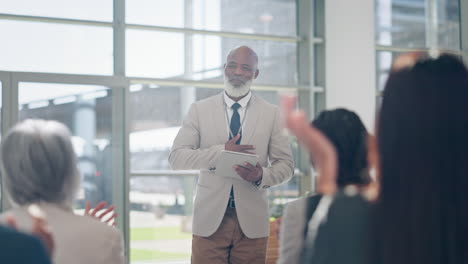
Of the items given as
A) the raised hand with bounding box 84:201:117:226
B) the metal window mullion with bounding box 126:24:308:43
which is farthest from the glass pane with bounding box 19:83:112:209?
the raised hand with bounding box 84:201:117:226

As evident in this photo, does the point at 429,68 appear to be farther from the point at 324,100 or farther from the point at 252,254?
the point at 324,100

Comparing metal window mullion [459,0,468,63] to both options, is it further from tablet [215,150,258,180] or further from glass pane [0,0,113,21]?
tablet [215,150,258,180]

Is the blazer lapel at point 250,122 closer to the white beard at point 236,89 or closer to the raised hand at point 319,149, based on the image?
the white beard at point 236,89

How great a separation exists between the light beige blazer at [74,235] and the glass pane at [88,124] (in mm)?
4624

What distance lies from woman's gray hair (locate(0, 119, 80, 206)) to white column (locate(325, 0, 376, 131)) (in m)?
6.18

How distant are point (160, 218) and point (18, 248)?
5.86 metres

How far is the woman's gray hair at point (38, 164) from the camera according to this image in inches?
75.0

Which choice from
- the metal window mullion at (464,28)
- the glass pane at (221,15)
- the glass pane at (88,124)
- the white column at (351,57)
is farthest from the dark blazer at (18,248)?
the metal window mullion at (464,28)

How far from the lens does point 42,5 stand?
669 centimetres

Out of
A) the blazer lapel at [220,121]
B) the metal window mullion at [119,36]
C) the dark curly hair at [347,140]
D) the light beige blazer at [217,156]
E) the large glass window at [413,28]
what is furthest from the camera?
the large glass window at [413,28]

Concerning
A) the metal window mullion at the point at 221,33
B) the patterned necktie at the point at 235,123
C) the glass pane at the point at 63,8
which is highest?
the glass pane at the point at 63,8

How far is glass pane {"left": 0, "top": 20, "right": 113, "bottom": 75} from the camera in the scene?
6500 millimetres

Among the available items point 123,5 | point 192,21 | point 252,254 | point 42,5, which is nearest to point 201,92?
point 192,21

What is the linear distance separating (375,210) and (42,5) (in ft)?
19.6
